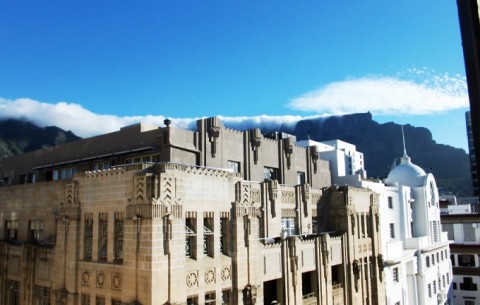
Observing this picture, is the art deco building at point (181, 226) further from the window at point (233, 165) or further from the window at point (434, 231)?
the window at point (434, 231)

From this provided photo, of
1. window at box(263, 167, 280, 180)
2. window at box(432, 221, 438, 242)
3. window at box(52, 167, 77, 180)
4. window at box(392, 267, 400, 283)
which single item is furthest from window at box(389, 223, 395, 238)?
window at box(52, 167, 77, 180)

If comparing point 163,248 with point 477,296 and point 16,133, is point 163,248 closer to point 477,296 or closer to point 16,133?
point 477,296

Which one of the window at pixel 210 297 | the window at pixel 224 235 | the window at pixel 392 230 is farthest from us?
the window at pixel 392 230

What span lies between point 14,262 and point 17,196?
532 cm

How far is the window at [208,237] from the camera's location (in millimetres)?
24606

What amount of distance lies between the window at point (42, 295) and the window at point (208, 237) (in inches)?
439

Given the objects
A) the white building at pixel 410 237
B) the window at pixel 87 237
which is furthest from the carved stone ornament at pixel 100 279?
the white building at pixel 410 237

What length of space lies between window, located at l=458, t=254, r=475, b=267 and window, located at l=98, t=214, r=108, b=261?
206 ft

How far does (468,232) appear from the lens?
68.6 m

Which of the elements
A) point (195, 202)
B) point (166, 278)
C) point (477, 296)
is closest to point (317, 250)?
point (195, 202)

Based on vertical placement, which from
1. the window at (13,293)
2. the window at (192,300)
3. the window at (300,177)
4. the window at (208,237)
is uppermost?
the window at (300,177)

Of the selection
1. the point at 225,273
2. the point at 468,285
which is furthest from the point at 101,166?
the point at 468,285

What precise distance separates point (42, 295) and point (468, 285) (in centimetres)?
6412

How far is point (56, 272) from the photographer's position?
84.2 feet
